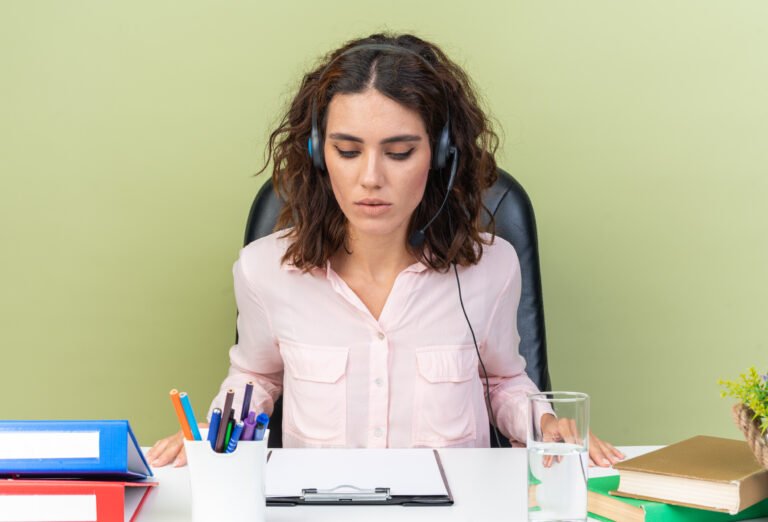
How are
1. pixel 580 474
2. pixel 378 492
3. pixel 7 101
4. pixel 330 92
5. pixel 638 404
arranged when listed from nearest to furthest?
pixel 580 474
pixel 378 492
pixel 330 92
pixel 7 101
pixel 638 404

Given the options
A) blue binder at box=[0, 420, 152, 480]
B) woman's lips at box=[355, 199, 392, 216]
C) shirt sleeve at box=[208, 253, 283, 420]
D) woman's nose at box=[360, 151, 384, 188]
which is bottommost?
blue binder at box=[0, 420, 152, 480]

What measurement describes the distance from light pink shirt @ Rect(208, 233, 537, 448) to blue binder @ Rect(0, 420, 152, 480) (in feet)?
1.75

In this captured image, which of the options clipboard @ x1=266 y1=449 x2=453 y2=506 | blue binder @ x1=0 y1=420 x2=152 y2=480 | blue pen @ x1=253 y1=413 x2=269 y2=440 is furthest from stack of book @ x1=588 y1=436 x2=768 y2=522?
blue binder @ x1=0 y1=420 x2=152 y2=480

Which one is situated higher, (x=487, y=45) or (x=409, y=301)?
(x=487, y=45)

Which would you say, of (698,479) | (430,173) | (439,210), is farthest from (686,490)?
(430,173)

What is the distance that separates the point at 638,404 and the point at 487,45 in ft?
2.71

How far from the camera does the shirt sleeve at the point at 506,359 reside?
152cm

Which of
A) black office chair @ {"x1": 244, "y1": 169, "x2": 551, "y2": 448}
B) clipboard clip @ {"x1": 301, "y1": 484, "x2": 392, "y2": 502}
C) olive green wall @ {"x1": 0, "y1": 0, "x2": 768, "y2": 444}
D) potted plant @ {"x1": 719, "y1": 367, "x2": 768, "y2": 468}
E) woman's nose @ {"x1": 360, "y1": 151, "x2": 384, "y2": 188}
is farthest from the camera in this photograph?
olive green wall @ {"x1": 0, "y1": 0, "x2": 768, "y2": 444}

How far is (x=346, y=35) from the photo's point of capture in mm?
1912

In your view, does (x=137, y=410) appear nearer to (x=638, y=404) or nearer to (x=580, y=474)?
(x=638, y=404)

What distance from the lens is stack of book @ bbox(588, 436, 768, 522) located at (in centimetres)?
86

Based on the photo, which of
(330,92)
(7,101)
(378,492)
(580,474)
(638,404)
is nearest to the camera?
(580,474)

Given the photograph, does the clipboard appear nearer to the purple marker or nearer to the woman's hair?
the purple marker

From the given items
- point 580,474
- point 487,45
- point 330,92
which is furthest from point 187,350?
point 580,474
